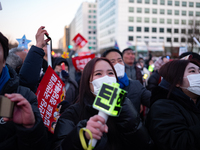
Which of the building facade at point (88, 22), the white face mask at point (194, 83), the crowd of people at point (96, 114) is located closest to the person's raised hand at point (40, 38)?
the crowd of people at point (96, 114)

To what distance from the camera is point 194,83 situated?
202cm

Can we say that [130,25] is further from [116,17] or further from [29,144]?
[29,144]

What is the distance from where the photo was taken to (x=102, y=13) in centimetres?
6681

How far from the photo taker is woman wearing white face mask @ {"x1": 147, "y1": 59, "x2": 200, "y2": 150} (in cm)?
171

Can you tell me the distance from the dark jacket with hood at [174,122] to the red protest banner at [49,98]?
130cm

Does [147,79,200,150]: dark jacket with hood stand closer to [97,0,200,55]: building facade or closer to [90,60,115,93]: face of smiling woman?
[90,60,115,93]: face of smiling woman

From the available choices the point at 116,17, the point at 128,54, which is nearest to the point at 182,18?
the point at 116,17

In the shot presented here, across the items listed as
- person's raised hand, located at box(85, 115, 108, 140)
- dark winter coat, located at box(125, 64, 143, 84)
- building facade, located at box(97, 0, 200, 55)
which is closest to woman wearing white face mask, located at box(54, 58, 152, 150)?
person's raised hand, located at box(85, 115, 108, 140)

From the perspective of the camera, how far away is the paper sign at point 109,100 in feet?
3.43

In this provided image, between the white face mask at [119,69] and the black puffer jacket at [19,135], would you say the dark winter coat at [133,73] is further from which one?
the black puffer jacket at [19,135]

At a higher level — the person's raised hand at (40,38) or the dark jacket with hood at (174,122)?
the person's raised hand at (40,38)

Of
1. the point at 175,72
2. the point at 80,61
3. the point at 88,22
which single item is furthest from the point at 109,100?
the point at 88,22

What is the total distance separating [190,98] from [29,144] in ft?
5.68

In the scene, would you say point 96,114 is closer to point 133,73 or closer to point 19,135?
point 19,135
